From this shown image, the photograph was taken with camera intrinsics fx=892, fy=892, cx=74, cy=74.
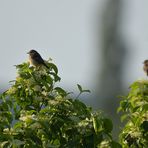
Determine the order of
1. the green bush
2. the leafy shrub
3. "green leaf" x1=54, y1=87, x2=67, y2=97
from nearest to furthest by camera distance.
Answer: the green bush < the leafy shrub < "green leaf" x1=54, y1=87, x2=67, y2=97

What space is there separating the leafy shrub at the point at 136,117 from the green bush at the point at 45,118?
1.48 feet

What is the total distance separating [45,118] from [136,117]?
1.27 metres

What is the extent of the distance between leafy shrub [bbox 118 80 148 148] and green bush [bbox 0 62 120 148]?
45 centimetres

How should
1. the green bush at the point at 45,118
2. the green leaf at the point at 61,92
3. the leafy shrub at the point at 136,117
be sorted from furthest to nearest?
the green leaf at the point at 61,92, the leafy shrub at the point at 136,117, the green bush at the point at 45,118

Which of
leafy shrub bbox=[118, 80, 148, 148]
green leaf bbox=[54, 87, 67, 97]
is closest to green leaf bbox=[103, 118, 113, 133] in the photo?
leafy shrub bbox=[118, 80, 148, 148]

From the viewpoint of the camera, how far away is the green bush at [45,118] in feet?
37.3

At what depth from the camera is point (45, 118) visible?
457 inches

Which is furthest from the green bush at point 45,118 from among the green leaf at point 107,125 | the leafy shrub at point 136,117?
the leafy shrub at point 136,117

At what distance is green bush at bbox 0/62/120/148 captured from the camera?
1138 centimetres

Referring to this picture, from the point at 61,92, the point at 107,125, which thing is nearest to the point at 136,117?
the point at 107,125

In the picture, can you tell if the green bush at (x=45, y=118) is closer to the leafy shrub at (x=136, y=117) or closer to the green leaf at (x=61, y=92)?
the green leaf at (x=61, y=92)

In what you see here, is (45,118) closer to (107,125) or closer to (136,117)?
(107,125)

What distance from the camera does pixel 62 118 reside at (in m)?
11.9

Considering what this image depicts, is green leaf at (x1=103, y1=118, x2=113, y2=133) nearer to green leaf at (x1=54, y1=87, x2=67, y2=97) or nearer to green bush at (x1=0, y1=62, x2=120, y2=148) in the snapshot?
green bush at (x1=0, y1=62, x2=120, y2=148)
